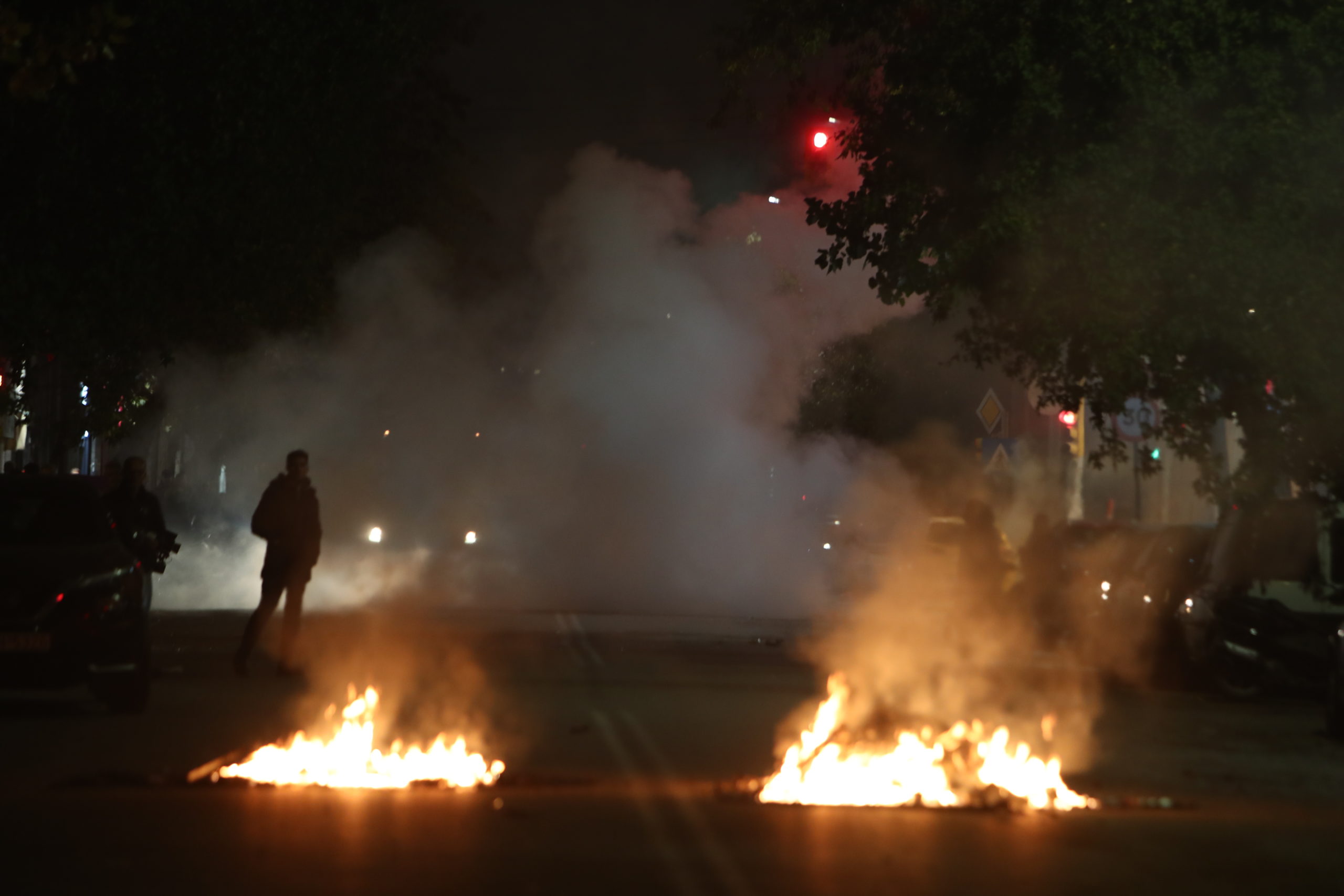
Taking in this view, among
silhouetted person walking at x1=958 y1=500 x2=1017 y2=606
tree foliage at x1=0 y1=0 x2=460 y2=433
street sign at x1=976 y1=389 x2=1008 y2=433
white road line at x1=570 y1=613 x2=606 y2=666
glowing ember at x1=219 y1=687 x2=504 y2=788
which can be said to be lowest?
glowing ember at x1=219 y1=687 x2=504 y2=788

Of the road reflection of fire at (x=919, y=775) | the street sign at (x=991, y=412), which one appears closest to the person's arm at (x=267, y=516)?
the road reflection of fire at (x=919, y=775)

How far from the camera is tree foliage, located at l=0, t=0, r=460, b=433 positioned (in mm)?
16641

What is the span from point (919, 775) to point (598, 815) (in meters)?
1.61

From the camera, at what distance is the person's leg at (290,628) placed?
13.1m

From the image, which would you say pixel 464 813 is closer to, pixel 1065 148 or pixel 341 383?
pixel 1065 148

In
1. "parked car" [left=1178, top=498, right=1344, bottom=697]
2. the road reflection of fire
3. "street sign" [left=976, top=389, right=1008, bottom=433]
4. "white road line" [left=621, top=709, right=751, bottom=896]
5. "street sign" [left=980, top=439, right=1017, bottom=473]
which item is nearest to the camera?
"white road line" [left=621, top=709, right=751, bottom=896]

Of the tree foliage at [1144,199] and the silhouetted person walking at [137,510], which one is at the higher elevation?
the tree foliage at [1144,199]

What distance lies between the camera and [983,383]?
48906 mm

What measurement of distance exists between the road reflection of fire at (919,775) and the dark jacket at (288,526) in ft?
19.2

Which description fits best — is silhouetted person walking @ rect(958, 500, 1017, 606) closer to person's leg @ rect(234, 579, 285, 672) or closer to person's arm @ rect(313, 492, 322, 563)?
person's arm @ rect(313, 492, 322, 563)

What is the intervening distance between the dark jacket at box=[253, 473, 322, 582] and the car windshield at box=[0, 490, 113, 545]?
2.00m

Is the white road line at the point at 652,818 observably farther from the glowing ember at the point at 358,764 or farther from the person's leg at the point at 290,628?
the person's leg at the point at 290,628

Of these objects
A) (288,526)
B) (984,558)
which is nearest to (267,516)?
(288,526)

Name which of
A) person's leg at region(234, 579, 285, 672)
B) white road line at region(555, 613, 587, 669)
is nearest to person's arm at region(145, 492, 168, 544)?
person's leg at region(234, 579, 285, 672)
